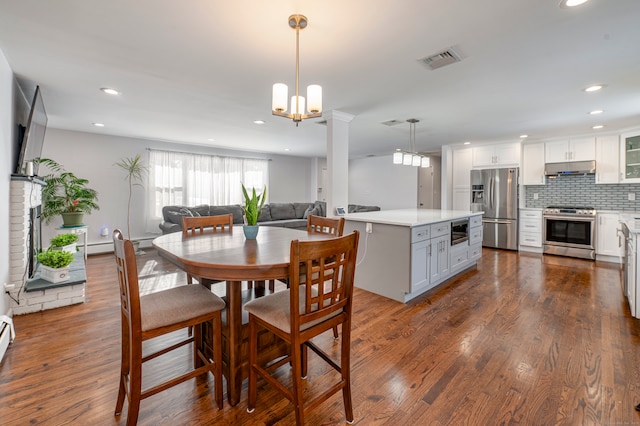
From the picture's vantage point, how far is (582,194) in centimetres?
544

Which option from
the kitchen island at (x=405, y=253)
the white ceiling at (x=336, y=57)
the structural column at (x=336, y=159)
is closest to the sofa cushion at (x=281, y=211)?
the white ceiling at (x=336, y=57)

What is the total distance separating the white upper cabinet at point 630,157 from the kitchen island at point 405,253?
3293 mm

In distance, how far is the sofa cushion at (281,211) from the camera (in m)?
7.23

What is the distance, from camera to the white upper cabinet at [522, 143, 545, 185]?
18.6ft

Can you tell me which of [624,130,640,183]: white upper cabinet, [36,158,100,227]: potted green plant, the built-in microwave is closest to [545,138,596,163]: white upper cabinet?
[624,130,640,183]: white upper cabinet

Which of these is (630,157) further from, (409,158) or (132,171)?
(132,171)

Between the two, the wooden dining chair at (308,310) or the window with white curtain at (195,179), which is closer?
the wooden dining chair at (308,310)

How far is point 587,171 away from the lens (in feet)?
16.8

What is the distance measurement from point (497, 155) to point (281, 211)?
504 cm

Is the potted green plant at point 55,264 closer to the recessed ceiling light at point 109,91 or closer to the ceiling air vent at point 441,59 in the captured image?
the recessed ceiling light at point 109,91

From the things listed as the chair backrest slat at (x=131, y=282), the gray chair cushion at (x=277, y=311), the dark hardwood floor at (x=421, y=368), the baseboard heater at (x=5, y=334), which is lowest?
the dark hardwood floor at (x=421, y=368)

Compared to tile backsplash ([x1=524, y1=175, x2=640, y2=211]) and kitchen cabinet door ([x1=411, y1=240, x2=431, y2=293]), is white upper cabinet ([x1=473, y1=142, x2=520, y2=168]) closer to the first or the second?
tile backsplash ([x1=524, y1=175, x2=640, y2=211])

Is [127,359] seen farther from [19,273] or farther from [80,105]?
[80,105]

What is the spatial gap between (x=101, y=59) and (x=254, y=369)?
105 inches
